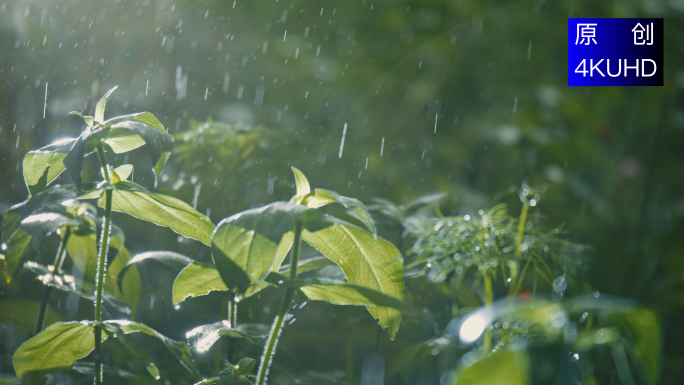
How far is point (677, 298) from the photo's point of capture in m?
0.86

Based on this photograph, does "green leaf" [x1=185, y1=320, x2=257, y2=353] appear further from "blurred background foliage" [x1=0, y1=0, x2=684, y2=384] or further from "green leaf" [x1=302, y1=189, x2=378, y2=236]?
"blurred background foliage" [x1=0, y1=0, x2=684, y2=384]

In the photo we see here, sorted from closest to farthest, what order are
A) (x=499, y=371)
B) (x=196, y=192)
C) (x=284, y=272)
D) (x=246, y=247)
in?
(x=499, y=371), (x=246, y=247), (x=284, y=272), (x=196, y=192)

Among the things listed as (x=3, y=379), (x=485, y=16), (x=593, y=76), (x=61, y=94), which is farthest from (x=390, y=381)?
(x=485, y=16)

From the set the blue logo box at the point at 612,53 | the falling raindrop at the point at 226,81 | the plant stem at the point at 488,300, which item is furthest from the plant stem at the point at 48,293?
the blue logo box at the point at 612,53

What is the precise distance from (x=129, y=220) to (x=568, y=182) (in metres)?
0.87

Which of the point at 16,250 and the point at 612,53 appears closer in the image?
the point at 16,250

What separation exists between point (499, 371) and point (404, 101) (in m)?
0.97

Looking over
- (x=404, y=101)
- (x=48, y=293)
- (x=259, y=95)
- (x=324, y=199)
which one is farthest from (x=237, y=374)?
(x=404, y=101)

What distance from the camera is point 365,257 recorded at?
0.28m

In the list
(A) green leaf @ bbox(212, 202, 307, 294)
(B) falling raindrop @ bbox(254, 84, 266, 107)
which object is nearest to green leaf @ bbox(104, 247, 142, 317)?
(A) green leaf @ bbox(212, 202, 307, 294)

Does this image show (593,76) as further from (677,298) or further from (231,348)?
(231,348)

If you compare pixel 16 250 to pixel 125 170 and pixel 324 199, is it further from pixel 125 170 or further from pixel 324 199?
pixel 324 199

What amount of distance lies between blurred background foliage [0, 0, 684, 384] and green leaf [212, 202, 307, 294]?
386mm

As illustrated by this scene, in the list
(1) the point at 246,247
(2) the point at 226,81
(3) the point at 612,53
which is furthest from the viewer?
(2) the point at 226,81
